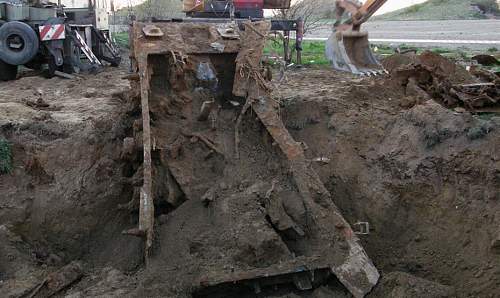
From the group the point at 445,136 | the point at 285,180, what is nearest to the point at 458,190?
the point at 445,136

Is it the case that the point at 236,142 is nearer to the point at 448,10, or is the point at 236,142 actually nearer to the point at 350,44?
the point at 350,44

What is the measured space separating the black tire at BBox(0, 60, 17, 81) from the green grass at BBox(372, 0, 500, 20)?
82.8 ft

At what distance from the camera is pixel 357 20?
8367mm

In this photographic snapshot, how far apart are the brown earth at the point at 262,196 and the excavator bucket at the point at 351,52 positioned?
2.15 meters

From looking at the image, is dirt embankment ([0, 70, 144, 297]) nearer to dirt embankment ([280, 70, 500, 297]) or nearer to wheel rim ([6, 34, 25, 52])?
dirt embankment ([280, 70, 500, 297])

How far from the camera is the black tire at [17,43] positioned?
9.55 metres

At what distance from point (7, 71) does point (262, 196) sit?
743cm

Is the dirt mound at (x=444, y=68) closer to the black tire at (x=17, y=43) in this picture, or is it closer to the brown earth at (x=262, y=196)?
the brown earth at (x=262, y=196)

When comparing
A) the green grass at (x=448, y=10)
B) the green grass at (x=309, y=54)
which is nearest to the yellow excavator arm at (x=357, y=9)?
the green grass at (x=309, y=54)

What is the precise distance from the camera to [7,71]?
9.93 meters

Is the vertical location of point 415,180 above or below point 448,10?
below

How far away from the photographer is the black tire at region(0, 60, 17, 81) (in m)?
9.84

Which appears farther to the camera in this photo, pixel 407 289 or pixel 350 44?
pixel 350 44

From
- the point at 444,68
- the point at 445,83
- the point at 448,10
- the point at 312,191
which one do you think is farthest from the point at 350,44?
the point at 448,10
